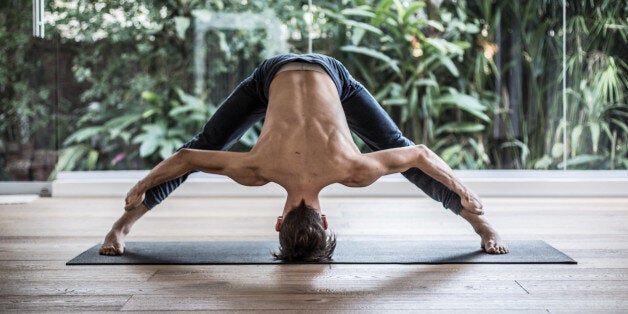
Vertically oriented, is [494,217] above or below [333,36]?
below

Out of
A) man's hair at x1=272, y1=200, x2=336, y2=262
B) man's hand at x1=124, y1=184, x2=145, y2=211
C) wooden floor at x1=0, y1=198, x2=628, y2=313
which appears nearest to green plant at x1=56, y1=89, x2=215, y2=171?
wooden floor at x1=0, y1=198, x2=628, y2=313

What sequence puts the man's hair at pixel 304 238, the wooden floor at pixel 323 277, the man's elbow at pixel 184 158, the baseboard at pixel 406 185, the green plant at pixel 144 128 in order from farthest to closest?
the green plant at pixel 144 128
the baseboard at pixel 406 185
the man's elbow at pixel 184 158
the man's hair at pixel 304 238
the wooden floor at pixel 323 277

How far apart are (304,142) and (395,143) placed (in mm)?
462

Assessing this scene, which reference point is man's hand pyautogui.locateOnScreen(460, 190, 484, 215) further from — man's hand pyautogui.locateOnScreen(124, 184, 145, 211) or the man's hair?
man's hand pyautogui.locateOnScreen(124, 184, 145, 211)

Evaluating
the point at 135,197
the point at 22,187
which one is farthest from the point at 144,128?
the point at 135,197

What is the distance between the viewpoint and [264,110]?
8.72ft

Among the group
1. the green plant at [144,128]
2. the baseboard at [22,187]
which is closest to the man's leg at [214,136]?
the green plant at [144,128]

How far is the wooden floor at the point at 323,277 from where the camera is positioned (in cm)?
179

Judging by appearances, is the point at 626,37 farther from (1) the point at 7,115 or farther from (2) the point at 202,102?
(1) the point at 7,115

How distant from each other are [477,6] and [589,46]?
2.50 ft

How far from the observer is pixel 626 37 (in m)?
4.46

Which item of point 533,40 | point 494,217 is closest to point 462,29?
point 533,40

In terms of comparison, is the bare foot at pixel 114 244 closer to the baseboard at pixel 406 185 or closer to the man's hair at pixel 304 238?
the man's hair at pixel 304 238

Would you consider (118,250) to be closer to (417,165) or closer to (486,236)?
(417,165)
